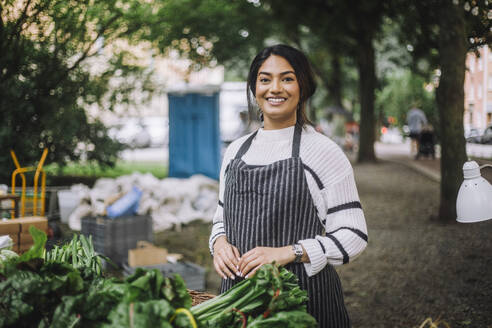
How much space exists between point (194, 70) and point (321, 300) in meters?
18.2

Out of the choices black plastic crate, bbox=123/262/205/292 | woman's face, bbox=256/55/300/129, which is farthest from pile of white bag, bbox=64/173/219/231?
woman's face, bbox=256/55/300/129

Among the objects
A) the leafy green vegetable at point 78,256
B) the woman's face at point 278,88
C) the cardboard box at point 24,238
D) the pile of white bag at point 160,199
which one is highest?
the woman's face at point 278,88

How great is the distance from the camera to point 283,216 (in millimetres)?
2072

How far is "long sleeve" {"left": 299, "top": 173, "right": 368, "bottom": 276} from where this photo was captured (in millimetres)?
1959

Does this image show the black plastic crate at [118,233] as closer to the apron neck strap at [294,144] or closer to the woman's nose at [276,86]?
the apron neck strap at [294,144]

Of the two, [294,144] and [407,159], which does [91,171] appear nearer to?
[407,159]

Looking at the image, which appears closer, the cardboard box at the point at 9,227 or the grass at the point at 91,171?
the cardboard box at the point at 9,227

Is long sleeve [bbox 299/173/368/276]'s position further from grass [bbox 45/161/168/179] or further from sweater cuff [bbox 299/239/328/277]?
grass [bbox 45/161/168/179]

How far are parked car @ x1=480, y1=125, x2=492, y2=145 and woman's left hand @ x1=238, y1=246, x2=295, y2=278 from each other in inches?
70.8

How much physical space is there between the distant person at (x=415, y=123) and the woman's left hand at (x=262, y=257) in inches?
174

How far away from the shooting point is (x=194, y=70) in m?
19.7

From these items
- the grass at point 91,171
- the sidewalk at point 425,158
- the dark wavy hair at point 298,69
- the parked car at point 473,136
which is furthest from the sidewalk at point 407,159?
the grass at point 91,171

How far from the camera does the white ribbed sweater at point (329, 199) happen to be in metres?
1.96

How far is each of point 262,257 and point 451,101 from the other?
312 centimetres
